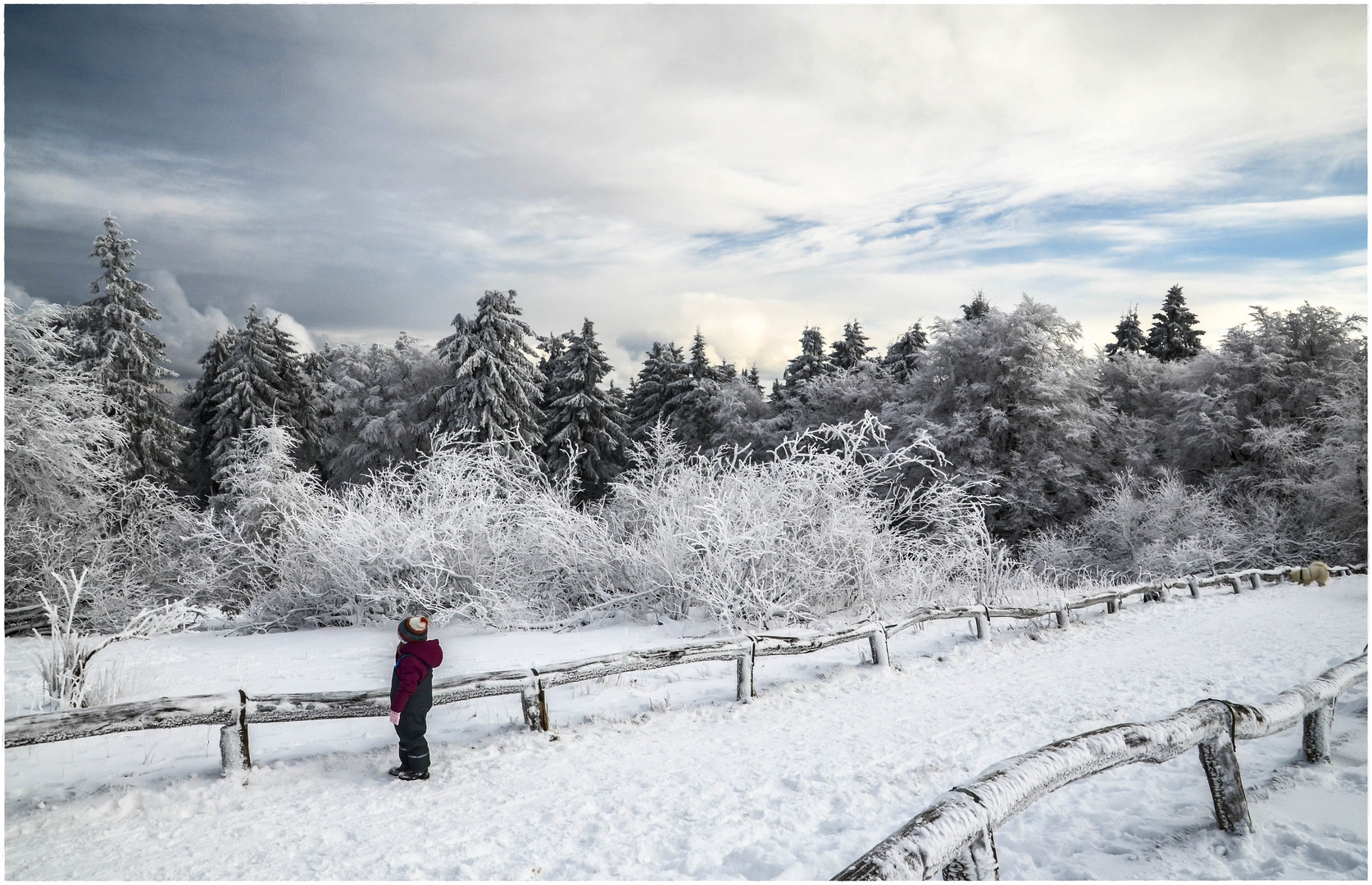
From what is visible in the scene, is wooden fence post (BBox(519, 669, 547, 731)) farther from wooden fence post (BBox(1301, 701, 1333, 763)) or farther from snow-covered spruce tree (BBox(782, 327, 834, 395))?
snow-covered spruce tree (BBox(782, 327, 834, 395))

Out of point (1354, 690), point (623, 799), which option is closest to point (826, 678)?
point (623, 799)

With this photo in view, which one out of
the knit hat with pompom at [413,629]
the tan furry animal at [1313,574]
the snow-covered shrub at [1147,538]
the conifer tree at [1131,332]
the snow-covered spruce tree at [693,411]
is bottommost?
the tan furry animal at [1313,574]

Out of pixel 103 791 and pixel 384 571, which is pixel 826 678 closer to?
pixel 103 791

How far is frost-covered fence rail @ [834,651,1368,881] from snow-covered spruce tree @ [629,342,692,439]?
108 feet

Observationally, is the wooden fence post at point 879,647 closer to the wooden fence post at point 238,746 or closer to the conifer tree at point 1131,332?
the wooden fence post at point 238,746

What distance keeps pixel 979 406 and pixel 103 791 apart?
79.9ft

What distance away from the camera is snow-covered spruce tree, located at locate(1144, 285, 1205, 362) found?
36469 mm

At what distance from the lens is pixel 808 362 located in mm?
37156

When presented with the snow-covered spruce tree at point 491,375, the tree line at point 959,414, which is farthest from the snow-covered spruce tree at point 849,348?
the snow-covered spruce tree at point 491,375

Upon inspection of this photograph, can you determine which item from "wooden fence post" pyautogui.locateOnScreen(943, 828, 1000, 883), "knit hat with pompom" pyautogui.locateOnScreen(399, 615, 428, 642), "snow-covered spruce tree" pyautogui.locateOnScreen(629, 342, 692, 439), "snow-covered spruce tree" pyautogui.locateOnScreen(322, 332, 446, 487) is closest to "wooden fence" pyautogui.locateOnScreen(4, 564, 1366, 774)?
"knit hat with pompom" pyautogui.locateOnScreen(399, 615, 428, 642)

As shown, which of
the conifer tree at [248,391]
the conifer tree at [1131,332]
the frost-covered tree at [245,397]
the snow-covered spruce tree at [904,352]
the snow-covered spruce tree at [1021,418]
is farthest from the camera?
the conifer tree at [1131,332]

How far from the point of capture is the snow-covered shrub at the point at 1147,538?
19.5 metres

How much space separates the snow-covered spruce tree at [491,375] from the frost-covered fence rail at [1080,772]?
81.1 feet

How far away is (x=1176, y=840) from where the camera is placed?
11.6 ft
